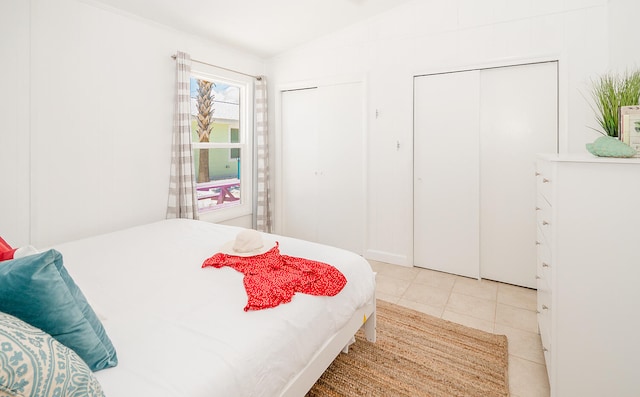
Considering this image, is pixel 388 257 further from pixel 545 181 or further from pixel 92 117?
pixel 92 117

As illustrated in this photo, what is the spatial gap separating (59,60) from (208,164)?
1690 mm

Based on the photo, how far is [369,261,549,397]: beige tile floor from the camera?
1883 millimetres

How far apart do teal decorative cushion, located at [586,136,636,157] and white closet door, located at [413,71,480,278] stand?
1.60 metres

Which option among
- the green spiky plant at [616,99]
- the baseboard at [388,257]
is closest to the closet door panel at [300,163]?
the baseboard at [388,257]

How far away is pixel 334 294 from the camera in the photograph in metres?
1.53

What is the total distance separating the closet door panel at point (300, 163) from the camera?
414 centimetres

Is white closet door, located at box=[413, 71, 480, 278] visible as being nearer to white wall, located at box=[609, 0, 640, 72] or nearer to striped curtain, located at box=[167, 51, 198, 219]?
white wall, located at box=[609, 0, 640, 72]

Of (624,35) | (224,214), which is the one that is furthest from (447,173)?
(224,214)

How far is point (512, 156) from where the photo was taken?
301 centimetres

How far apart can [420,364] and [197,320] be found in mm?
1348

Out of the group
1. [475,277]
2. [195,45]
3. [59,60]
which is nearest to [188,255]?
[59,60]

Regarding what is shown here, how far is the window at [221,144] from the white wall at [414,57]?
1.68 feet

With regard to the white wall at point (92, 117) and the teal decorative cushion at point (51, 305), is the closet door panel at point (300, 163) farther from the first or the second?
the teal decorative cushion at point (51, 305)

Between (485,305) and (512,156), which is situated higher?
(512,156)
